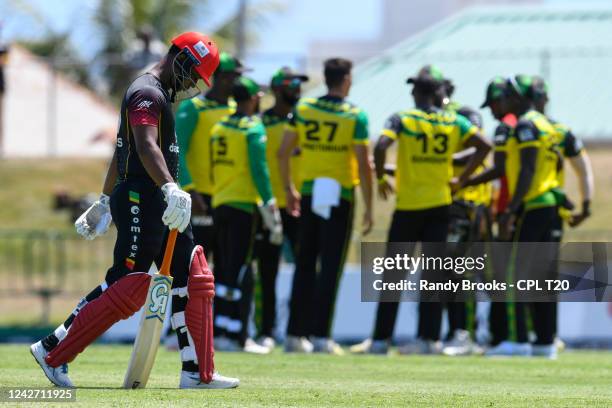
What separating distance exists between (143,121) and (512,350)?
19.8 feet

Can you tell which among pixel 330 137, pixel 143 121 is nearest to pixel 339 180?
pixel 330 137

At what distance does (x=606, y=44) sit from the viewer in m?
29.3

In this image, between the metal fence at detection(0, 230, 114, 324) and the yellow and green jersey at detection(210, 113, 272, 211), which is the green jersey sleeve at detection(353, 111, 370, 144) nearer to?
the yellow and green jersey at detection(210, 113, 272, 211)

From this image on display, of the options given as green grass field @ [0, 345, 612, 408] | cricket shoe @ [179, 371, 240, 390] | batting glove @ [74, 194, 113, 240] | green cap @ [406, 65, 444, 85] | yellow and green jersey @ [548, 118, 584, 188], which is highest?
green cap @ [406, 65, 444, 85]

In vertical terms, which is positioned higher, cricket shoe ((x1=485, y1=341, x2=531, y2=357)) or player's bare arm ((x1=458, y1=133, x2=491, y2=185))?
player's bare arm ((x1=458, y1=133, x2=491, y2=185))

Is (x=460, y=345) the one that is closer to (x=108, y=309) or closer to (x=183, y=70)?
(x=183, y=70)

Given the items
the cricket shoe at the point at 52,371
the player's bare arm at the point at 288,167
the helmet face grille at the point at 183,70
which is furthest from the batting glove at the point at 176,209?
the player's bare arm at the point at 288,167

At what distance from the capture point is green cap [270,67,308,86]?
14.0m

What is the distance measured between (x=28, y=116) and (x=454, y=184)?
24.5m

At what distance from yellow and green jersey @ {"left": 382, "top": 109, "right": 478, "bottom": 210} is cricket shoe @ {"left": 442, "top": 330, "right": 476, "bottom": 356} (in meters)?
1.54

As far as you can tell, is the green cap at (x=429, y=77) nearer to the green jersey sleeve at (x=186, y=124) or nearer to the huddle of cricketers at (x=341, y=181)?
the huddle of cricketers at (x=341, y=181)

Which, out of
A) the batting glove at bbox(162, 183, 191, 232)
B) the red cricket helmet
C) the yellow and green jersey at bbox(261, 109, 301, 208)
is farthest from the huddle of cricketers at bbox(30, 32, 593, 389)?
the batting glove at bbox(162, 183, 191, 232)

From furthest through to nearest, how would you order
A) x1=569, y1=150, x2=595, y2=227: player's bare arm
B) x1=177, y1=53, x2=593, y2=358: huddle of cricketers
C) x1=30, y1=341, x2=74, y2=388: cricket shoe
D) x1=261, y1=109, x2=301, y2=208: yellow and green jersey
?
x1=261, y1=109, x2=301, y2=208: yellow and green jersey → x1=569, y1=150, x2=595, y2=227: player's bare arm → x1=177, y1=53, x2=593, y2=358: huddle of cricketers → x1=30, y1=341, x2=74, y2=388: cricket shoe

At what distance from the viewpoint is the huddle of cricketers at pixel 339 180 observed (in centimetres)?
1312
